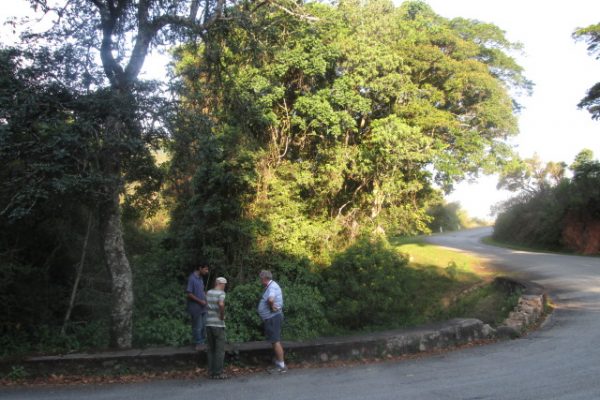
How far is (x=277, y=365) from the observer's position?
712cm

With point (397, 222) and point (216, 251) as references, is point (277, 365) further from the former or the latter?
point (397, 222)

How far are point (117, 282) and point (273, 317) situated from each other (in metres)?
3.16

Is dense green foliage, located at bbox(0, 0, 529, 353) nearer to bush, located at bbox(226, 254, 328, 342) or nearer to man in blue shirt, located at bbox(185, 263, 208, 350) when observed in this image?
bush, located at bbox(226, 254, 328, 342)

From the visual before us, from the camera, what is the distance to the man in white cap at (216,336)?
683 centimetres

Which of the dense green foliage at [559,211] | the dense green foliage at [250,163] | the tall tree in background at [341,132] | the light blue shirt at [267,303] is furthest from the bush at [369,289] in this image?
the dense green foliage at [559,211]

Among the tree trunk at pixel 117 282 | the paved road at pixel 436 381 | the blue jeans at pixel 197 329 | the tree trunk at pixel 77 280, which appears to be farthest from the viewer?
the tree trunk at pixel 77 280

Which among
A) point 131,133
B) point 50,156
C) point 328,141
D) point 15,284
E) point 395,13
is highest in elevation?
point 395,13

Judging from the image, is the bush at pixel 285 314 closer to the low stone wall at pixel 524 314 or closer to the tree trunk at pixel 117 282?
the tree trunk at pixel 117 282

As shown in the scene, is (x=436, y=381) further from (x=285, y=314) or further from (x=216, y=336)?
(x=285, y=314)

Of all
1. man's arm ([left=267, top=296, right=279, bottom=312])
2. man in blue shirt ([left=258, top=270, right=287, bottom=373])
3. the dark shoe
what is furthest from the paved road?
man's arm ([left=267, top=296, right=279, bottom=312])

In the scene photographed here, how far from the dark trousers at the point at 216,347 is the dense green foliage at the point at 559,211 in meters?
21.5

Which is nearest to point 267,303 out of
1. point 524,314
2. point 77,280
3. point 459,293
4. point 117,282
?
point 117,282

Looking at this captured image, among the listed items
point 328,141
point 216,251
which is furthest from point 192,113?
point 328,141

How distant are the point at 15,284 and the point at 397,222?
13.4m
